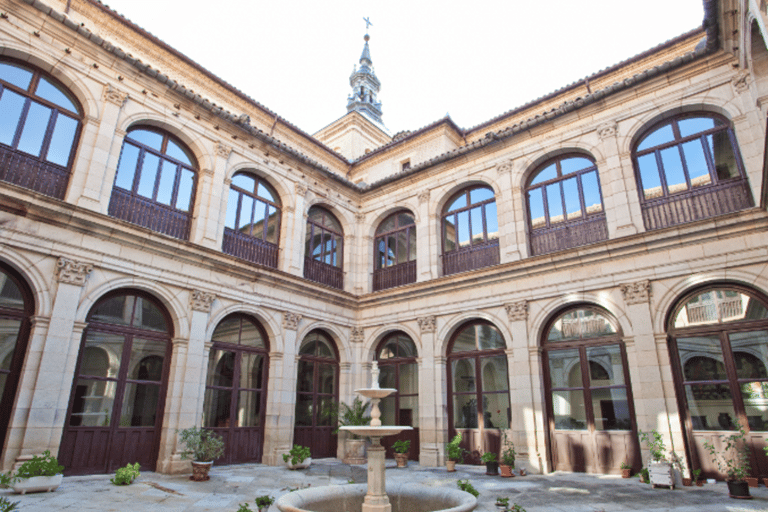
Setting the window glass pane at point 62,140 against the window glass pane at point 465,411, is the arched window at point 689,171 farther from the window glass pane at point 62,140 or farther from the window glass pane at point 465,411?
the window glass pane at point 62,140

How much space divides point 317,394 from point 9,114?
9804 mm

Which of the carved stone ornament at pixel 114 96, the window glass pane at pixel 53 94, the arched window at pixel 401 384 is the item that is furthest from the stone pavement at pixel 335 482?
the carved stone ornament at pixel 114 96

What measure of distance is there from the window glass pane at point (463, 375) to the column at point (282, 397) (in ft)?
14.4

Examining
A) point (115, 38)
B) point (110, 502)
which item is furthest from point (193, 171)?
point (110, 502)

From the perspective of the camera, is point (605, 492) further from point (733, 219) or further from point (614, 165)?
point (614, 165)

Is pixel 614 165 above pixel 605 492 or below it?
above

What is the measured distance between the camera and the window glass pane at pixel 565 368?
11.2 metres

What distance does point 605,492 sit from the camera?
8.25 metres

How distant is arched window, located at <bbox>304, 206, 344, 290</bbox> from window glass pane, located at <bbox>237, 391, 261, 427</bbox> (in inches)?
149

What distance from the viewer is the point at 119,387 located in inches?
392

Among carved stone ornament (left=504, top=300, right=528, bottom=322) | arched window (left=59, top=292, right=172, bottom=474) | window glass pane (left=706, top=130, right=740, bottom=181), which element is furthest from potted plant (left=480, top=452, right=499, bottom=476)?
window glass pane (left=706, top=130, right=740, bottom=181)

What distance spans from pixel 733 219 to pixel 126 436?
1314cm

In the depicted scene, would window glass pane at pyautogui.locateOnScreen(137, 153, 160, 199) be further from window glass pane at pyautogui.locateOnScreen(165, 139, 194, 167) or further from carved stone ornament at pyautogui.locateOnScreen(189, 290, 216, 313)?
carved stone ornament at pyautogui.locateOnScreen(189, 290, 216, 313)

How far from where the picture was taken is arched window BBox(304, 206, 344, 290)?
14.7 metres
